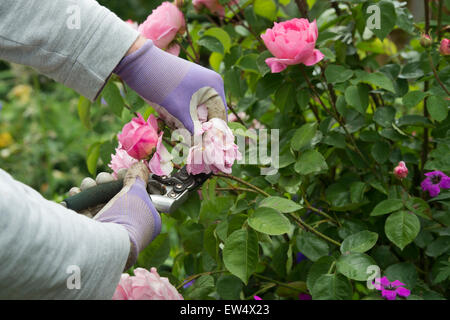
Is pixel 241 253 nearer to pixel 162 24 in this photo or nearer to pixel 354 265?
pixel 354 265

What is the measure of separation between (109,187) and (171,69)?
231 millimetres

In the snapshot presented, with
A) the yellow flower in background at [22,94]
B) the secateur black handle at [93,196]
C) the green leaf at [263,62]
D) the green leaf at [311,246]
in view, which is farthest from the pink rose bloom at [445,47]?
the yellow flower in background at [22,94]

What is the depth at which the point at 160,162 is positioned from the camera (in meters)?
0.90

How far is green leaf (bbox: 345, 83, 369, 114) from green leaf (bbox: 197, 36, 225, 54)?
0.29 m

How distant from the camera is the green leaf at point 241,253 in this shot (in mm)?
880

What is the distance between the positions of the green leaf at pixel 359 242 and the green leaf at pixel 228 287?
0.87 ft

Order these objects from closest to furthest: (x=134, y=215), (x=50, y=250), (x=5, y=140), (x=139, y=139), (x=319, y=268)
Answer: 1. (x=50, y=250)
2. (x=134, y=215)
3. (x=139, y=139)
4. (x=319, y=268)
5. (x=5, y=140)

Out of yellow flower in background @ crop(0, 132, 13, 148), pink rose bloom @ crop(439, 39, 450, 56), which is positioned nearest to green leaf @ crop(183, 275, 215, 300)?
pink rose bloom @ crop(439, 39, 450, 56)

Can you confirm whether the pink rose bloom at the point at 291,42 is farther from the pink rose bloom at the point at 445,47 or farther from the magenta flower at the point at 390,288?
the magenta flower at the point at 390,288

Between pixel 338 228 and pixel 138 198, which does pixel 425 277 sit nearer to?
pixel 338 228

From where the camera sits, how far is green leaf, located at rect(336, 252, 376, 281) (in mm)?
900

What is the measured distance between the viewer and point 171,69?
895 millimetres

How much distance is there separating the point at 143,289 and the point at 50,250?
0.22m

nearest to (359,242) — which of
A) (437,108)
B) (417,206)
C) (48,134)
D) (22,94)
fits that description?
(417,206)
